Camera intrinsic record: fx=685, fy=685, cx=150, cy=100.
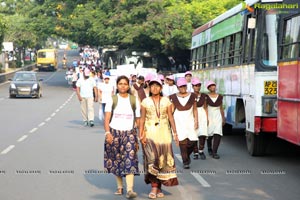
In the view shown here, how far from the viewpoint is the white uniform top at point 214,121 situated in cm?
1338

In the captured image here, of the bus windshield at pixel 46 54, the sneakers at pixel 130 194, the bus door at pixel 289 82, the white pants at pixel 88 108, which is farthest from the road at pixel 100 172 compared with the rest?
the bus windshield at pixel 46 54

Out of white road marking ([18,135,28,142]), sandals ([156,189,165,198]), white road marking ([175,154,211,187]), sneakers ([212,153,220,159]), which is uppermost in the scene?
sandals ([156,189,165,198])

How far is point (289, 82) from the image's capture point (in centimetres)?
1007

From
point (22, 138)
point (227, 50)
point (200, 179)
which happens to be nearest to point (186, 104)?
point (200, 179)

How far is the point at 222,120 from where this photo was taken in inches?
531

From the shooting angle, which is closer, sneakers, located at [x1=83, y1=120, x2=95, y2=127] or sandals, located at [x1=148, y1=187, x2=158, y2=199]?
sandals, located at [x1=148, y1=187, x2=158, y2=199]

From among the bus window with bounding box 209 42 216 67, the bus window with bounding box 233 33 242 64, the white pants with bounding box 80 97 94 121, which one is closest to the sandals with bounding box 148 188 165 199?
the bus window with bounding box 233 33 242 64

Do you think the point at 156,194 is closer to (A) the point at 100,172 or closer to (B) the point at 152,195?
(B) the point at 152,195

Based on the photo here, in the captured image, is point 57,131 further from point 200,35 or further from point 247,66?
Result: point 247,66

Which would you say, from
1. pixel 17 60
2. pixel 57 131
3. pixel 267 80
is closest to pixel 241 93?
pixel 267 80

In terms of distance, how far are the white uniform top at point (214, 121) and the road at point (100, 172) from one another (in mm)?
565

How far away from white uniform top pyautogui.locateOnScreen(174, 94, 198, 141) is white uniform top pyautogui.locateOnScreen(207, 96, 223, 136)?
1.63 meters

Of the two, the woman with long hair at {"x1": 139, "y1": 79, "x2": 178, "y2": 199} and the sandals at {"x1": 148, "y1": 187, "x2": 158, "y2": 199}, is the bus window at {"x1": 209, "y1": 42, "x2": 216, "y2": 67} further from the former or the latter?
the sandals at {"x1": 148, "y1": 187, "x2": 158, "y2": 199}

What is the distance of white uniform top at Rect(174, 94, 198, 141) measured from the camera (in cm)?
1155
